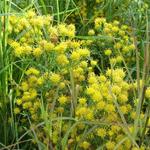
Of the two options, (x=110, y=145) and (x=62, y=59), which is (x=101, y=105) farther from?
(x=62, y=59)

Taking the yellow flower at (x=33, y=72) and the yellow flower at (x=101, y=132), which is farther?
the yellow flower at (x=33, y=72)

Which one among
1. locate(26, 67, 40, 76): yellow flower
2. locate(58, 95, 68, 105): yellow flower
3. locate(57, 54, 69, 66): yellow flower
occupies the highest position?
locate(57, 54, 69, 66): yellow flower

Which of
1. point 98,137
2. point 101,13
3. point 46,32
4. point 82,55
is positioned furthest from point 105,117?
point 101,13

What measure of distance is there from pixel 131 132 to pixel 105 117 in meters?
0.14

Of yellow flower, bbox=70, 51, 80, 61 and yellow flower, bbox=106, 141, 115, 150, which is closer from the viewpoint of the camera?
yellow flower, bbox=106, 141, 115, 150

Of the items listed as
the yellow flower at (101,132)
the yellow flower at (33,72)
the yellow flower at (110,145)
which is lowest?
the yellow flower at (110,145)

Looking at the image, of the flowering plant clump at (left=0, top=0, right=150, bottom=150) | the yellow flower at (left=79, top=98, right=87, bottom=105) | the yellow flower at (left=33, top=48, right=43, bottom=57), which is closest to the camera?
the flowering plant clump at (left=0, top=0, right=150, bottom=150)

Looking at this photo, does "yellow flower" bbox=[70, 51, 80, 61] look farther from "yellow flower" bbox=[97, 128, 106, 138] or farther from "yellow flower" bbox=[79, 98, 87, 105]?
"yellow flower" bbox=[97, 128, 106, 138]

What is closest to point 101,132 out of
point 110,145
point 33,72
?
point 110,145

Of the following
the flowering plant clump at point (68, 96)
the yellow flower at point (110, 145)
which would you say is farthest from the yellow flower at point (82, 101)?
the yellow flower at point (110, 145)

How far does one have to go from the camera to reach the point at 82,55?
199cm

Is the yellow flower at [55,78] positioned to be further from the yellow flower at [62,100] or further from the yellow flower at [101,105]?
the yellow flower at [101,105]

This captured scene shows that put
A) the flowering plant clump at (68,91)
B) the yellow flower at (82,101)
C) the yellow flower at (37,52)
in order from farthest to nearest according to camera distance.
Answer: the yellow flower at (37,52), the yellow flower at (82,101), the flowering plant clump at (68,91)

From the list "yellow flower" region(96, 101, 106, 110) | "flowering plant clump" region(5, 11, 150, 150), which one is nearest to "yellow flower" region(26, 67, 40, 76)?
"flowering plant clump" region(5, 11, 150, 150)
